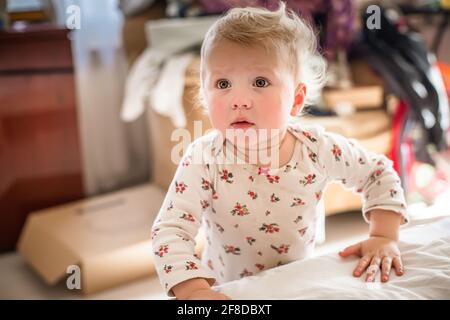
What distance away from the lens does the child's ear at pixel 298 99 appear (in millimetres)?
790

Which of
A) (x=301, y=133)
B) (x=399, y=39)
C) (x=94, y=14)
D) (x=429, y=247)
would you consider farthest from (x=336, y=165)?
(x=399, y=39)

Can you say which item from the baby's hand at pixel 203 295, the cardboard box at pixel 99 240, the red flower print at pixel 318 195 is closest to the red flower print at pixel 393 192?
the red flower print at pixel 318 195

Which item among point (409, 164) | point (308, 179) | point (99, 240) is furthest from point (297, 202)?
point (99, 240)

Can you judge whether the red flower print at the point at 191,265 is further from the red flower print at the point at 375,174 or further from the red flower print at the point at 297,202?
the red flower print at the point at 375,174

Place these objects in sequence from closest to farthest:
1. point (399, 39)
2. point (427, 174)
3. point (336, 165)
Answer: point (336, 165)
point (427, 174)
point (399, 39)

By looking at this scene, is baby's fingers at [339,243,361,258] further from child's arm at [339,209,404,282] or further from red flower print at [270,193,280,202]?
red flower print at [270,193,280,202]

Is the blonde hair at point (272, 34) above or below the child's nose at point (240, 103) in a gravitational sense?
above

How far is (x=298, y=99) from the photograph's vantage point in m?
0.80

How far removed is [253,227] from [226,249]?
0.07m

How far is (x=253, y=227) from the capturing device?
81 centimetres

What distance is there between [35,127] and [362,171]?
4.03 feet

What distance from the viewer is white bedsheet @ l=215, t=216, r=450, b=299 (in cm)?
67

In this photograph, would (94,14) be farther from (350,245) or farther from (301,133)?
(350,245)

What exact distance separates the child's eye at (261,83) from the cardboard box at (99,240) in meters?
0.62
